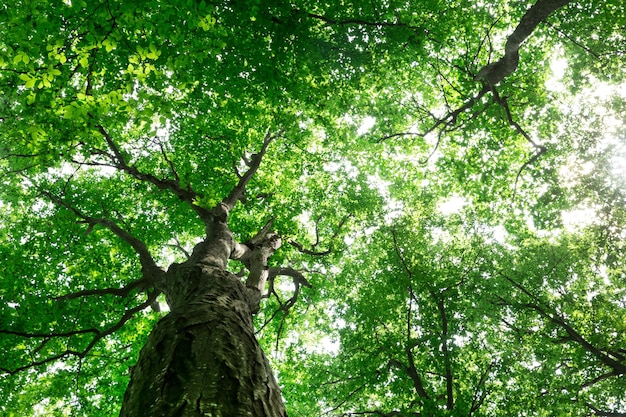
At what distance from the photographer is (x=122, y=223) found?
12.1 meters

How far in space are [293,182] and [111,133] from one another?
642 centimetres

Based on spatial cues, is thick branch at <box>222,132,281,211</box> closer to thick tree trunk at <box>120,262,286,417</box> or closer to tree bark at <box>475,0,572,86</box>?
thick tree trunk at <box>120,262,286,417</box>

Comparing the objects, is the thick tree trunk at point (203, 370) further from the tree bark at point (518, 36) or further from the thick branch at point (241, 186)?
the tree bark at point (518, 36)

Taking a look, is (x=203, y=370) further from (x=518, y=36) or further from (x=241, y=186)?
(x=241, y=186)

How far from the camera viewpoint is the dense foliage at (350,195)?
6.85 metres

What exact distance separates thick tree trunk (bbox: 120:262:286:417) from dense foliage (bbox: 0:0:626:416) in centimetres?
264

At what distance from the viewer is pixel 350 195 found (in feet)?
41.7

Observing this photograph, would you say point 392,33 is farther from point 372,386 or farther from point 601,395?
point 601,395

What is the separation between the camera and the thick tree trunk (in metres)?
2.27

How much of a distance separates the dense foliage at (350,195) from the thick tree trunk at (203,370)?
264 centimetres

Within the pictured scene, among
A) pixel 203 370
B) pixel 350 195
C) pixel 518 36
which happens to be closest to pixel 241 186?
pixel 350 195

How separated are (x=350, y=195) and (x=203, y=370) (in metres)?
10.4

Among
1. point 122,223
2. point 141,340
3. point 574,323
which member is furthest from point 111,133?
point 574,323

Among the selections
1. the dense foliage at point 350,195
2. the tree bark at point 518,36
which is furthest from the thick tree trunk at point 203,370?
the tree bark at point 518,36
